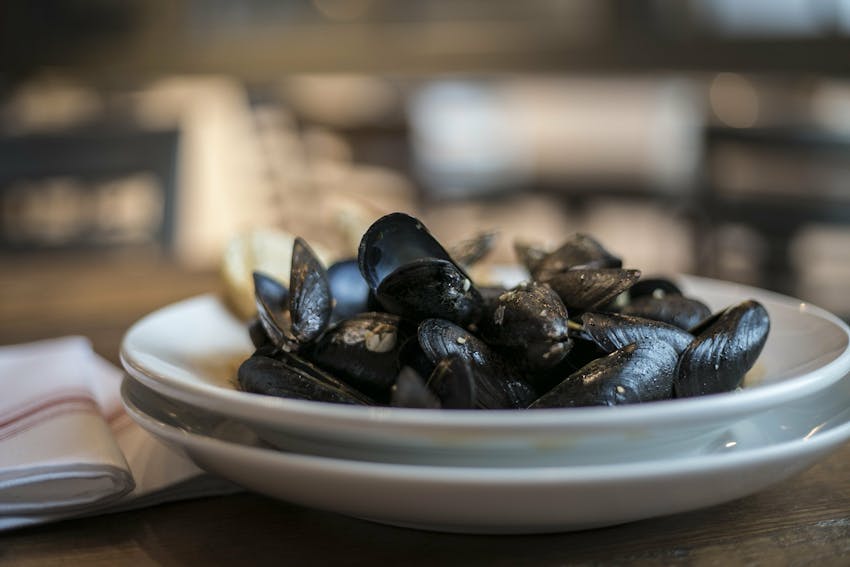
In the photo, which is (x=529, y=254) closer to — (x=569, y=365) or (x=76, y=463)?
(x=569, y=365)

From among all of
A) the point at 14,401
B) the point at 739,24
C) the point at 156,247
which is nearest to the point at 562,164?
the point at 739,24

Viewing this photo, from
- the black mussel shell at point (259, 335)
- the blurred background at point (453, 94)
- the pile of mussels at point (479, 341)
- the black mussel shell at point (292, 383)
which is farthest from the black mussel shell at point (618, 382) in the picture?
the blurred background at point (453, 94)

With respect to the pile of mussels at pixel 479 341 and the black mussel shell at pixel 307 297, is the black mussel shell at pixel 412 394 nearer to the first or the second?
the pile of mussels at pixel 479 341

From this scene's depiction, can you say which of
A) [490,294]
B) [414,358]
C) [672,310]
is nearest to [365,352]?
[414,358]

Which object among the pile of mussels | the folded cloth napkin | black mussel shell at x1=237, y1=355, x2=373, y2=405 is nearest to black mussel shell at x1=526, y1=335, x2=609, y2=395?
the pile of mussels

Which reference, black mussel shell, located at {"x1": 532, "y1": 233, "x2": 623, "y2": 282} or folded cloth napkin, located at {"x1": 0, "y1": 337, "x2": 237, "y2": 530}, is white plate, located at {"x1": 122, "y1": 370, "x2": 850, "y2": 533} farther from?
black mussel shell, located at {"x1": 532, "y1": 233, "x2": 623, "y2": 282}

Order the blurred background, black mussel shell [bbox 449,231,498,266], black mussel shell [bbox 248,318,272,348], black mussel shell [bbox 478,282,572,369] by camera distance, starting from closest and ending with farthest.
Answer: black mussel shell [bbox 478,282,572,369], black mussel shell [bbox 248,318,272,348], black mussel shell [bbox 449,231,498,266], the blurred background

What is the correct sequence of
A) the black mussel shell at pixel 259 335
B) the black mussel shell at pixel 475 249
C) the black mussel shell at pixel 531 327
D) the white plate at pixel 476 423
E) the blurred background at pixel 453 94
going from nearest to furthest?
1. the white plate at pixel 476 423
2. the black mussel shell at pixel 531 327
3. the black mussel shell at pixel 259 335
4. the black mussel shell at pixel 475 249
5. the blurred background at pixel 453 94
